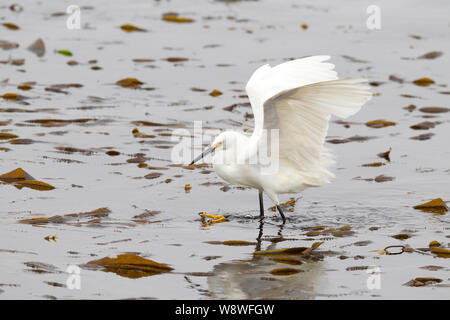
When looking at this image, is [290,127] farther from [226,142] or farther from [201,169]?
[201,169]

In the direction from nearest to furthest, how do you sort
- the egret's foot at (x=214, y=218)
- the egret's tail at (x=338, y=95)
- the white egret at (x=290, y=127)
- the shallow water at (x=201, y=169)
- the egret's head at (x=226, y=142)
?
the shallow water at (x=201, y=169)
the egret's tail at (x=338, y=95)
the white egret at (x=290, y=127)
the egret's head at (x=226, y=142)
the egret's foot at (x=214, y=218)

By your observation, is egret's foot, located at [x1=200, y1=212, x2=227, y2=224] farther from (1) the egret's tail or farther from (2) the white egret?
(1) the egret's tail

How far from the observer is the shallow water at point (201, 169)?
16.9ft

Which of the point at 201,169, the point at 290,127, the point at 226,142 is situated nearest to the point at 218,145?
the point at 226,142

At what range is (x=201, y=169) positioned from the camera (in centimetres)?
786

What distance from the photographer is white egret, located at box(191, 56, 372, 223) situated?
5617mm

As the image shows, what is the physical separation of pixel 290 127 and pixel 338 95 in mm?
571

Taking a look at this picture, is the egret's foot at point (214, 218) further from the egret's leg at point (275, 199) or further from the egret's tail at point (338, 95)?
the egret's tail at point (338, 95)

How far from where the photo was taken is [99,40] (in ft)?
43.2

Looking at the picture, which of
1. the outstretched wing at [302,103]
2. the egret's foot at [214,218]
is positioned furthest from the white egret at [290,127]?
the egret's foot at [214,218]

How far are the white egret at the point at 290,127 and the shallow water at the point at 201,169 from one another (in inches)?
14.3

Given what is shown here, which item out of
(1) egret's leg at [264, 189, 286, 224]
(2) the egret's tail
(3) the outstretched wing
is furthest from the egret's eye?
(2) the egret's tail

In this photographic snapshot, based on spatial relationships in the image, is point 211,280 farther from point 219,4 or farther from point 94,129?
point 219,4

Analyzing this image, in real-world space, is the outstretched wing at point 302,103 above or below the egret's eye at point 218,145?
above
